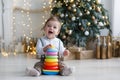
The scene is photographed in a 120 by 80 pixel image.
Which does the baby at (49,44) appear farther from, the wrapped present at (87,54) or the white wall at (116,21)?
the white wall at (116,21)

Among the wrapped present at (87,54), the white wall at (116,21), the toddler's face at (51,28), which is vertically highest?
the white wall at (116,21)

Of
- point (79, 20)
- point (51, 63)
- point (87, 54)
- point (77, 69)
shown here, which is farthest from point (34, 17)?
point (51, 63)

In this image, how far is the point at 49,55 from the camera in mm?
2779

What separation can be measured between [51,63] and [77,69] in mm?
403

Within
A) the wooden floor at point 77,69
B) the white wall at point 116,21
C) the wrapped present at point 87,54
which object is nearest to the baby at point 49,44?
the wooden floor at point 77,69

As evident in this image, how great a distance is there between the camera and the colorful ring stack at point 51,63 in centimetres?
276

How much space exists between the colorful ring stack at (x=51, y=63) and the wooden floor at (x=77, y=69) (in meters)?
0.08

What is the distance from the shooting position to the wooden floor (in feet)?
8.71

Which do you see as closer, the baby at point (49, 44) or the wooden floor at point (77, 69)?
the wooden floor at point (77, 69)

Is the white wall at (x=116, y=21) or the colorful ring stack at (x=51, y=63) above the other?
the white wall at (x=116, y=21)

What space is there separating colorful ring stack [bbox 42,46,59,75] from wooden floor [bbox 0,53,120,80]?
77mm

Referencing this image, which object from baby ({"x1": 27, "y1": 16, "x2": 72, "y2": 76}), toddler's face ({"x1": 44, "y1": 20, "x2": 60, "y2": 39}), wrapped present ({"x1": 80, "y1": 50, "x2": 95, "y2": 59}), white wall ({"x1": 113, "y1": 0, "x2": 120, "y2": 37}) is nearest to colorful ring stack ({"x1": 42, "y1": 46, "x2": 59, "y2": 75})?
baby ({"x1": 27, "y1": 16, "x2": 72, "y2": 76})

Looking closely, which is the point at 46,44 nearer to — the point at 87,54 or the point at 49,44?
the point at 49,44

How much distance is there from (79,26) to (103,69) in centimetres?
→ 102
